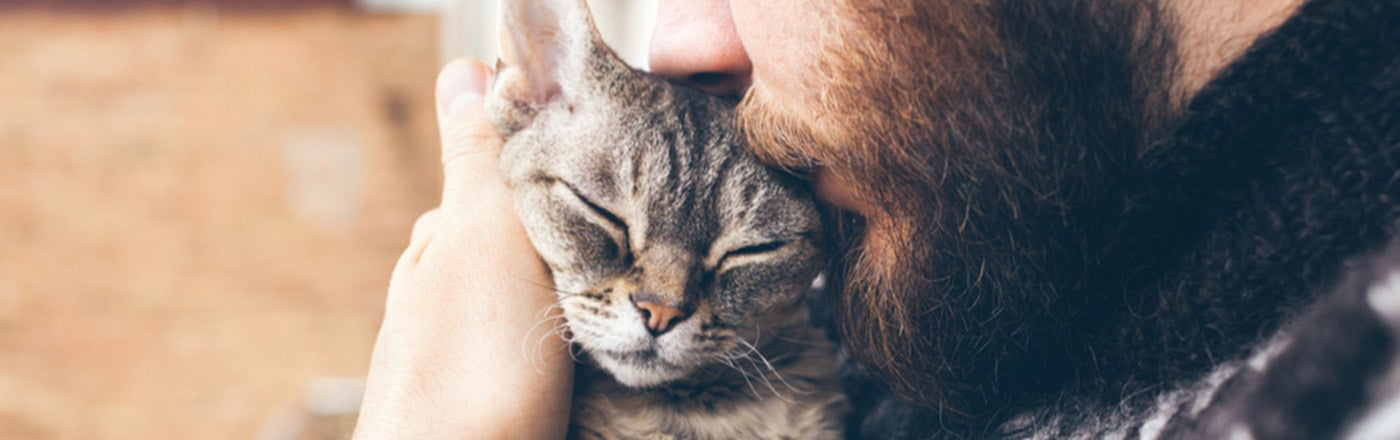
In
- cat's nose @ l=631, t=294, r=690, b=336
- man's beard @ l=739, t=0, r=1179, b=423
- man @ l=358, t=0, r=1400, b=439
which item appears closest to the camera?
man @ l=358, t=0, r=1400, b=439

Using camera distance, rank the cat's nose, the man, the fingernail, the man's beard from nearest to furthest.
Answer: the man < the man's beard < the cat's nose < the fingernail

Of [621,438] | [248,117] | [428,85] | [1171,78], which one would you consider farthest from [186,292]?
[1171,78]

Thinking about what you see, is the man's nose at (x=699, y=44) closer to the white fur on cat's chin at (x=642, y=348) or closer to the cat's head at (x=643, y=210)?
the cat's head at (x=643, y=210)

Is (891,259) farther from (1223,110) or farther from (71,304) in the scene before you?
(71,304)

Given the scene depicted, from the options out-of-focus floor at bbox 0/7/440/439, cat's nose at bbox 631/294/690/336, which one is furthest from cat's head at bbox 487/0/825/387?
out-of-focus floor at bbox 0/7/440/439

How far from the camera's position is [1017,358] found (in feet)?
3.96

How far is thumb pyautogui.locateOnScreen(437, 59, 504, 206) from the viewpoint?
162 centimetres

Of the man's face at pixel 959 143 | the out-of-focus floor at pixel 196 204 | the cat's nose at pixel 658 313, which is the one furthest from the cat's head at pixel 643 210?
the out-of-focus floor at pixel 196 204

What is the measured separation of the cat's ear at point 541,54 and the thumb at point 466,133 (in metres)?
0.08

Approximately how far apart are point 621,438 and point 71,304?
4.30 m

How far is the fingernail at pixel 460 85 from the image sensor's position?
1738mm

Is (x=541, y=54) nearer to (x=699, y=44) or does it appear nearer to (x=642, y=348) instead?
(x=699, y=44)

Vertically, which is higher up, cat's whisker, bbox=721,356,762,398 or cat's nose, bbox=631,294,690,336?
cat's nose, bbox=631,294,690,336

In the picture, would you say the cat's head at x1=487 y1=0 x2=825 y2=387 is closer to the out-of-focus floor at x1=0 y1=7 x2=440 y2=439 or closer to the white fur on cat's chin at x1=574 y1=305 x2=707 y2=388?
→ the white fur on cat's chin at x1=574 y1=305 x2=707 y2=388
